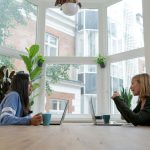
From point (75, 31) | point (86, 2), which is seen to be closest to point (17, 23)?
point (75, 31)

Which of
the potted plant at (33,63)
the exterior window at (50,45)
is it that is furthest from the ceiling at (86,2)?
the potted plant at (33,63)

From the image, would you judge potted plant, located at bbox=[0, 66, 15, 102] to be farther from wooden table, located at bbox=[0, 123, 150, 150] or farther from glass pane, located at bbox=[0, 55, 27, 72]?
wooden table, located at bbox=[0, 123, 150, 150]

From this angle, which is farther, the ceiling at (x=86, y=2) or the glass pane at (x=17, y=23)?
the ceiling at (x=86, y=2)

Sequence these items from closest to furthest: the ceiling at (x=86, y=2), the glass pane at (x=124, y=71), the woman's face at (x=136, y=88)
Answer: the woman's face at (x=136, y=88)
the glass pane at (x=124, y=71)
the ceiling at (x=86, y=2)

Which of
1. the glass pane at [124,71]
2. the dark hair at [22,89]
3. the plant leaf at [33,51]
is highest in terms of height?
the plant leaf at [33,51]

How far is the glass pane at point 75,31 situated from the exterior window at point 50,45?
0.02 m

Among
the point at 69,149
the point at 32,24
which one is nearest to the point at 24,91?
the point at 69,149

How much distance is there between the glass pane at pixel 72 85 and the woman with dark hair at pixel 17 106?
2.18 m

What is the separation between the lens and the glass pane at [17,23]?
169 inches

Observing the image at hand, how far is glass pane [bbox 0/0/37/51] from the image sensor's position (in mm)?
4297

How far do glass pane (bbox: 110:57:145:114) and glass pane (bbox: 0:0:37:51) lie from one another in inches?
64.7

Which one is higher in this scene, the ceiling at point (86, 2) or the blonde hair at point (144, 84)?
the ceiling at point (86, 2)

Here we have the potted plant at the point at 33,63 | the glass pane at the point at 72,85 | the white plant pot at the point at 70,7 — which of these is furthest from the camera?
the glass pane at the point at 72,85

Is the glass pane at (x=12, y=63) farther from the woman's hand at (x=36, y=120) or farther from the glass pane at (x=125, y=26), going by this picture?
the woman's hand at (x=36, y=120)
